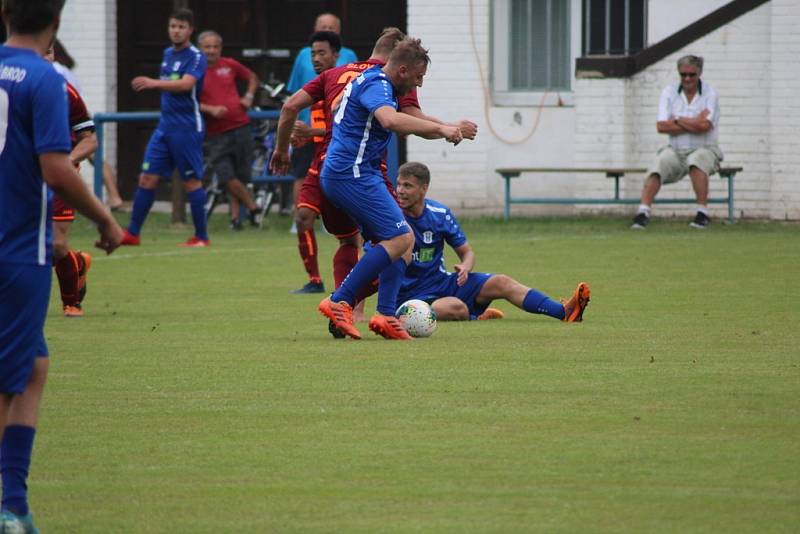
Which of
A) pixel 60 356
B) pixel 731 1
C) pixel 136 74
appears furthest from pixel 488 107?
pixel 60 356

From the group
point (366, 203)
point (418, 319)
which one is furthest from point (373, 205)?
point (418, 319)

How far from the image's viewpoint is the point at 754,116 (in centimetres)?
2047

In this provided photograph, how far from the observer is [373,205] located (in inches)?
364

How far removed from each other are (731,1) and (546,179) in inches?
131

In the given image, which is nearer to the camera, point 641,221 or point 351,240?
point 351,240

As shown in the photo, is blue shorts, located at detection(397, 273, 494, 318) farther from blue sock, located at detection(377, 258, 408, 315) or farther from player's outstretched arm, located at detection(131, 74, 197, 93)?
player's outstretched arm, located at detection(131, 74, 197, 93)

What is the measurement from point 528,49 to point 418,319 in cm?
1335

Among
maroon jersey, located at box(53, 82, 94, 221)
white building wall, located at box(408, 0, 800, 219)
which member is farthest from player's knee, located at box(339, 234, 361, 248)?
white building wall, located at box(408, 0, 800, 219)

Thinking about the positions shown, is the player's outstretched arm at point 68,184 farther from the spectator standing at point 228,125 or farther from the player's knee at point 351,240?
the spectator standing at point 228,125

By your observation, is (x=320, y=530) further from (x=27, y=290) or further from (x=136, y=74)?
(x=136, y=74)

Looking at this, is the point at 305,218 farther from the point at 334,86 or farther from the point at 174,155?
the point at 174,155

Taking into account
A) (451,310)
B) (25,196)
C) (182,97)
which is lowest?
(451,310)

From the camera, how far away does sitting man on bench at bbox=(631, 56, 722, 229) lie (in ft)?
62.2

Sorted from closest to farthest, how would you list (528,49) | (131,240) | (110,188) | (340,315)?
(340,315) → (131,240) → (110,188) → (528,49)
